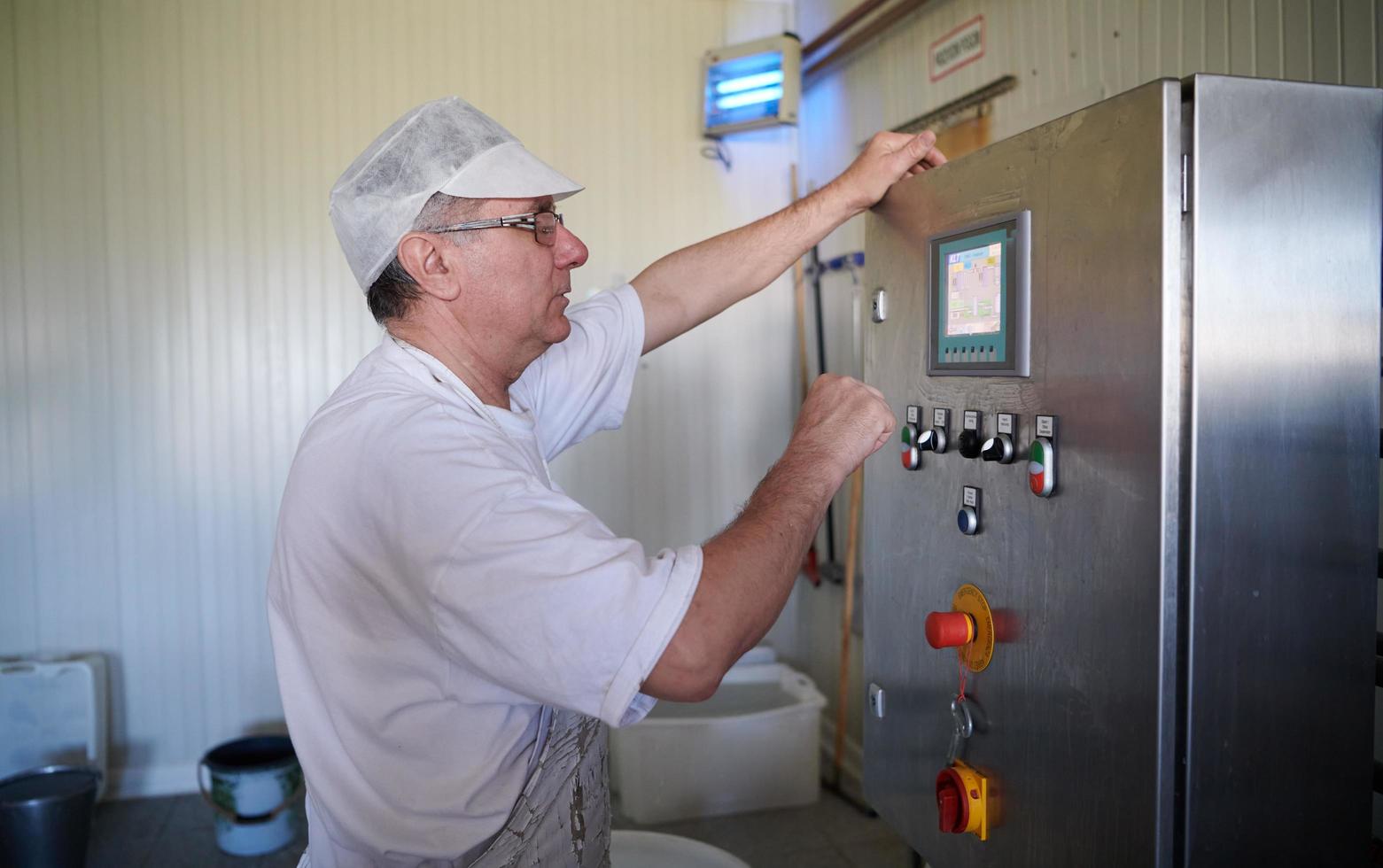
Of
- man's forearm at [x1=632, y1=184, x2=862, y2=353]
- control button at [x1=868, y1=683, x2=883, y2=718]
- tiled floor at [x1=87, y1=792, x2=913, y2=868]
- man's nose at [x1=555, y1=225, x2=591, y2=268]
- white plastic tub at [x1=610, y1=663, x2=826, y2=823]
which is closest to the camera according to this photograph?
man's nose at [x1=555, y1=225, x2=591, y2=268]

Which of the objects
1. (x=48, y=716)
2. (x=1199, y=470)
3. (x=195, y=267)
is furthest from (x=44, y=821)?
(x=1199, y=470)

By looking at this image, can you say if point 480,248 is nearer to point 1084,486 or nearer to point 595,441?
point 1084,486

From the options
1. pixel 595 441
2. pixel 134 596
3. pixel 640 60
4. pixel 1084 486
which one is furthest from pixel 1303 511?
pixel 134 596

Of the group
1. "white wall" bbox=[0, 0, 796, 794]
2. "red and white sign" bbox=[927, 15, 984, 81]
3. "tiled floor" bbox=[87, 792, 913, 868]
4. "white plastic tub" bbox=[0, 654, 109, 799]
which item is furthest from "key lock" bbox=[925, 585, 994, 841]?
"white plastic tub" bbox=[0, 654, 109, 799]

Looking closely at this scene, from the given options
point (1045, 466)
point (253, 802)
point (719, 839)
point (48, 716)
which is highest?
point (1045, 466)

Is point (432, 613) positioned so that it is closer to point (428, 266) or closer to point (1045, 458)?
point (428, 266)

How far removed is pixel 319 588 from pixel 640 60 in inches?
113

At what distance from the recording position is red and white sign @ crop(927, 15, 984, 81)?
2529mm

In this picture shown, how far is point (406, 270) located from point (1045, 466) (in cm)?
86

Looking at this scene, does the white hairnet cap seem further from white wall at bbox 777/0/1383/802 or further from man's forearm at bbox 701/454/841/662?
white wall at bbox 777/0/1383/802

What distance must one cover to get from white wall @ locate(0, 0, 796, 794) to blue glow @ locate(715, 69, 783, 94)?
29 centimetres

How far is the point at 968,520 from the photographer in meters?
1.25

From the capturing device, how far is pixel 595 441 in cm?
354

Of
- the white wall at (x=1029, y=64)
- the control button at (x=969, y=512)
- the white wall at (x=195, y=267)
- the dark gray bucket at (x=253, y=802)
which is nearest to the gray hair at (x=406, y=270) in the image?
the control button at (x=969, y=512)
